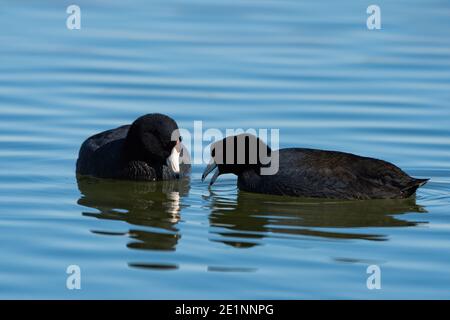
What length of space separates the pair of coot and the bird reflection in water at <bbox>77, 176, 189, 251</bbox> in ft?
0.63

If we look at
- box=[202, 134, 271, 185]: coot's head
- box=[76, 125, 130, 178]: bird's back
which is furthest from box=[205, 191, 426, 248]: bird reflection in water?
box=[76, 125, 130, 178]: bird's back

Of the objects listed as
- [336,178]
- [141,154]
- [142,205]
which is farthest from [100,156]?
[336,178]

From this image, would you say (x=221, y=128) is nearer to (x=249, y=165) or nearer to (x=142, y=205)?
(x=249, y=165)

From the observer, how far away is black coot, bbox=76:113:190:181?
1402 cm

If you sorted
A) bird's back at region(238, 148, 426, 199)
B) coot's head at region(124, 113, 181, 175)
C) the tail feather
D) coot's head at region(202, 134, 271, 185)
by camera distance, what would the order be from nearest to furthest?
the tail feather → bird's back at region(238, 148, 426, 199) → coot's head at region(202, 134, 271, 185) → coot's head at region(124, 113, 181, 175)

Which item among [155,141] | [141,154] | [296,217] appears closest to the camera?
[296,217]

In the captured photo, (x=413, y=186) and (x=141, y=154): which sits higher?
(x=141, y=154)

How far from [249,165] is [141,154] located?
1.28 meters

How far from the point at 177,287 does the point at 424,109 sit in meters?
7.62

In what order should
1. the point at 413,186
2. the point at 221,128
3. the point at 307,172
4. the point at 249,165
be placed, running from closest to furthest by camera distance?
the point at 413,186
the point at 307,172
the point at 249,165
the point at 221,128

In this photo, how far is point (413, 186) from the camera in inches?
508

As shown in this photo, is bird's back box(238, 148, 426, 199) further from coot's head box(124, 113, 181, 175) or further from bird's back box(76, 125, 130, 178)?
bird's back box(76, 125, 130, 178)

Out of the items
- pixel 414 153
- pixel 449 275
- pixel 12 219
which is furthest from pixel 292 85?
pixel 449 275

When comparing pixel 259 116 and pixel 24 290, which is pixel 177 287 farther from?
pixel 259 116
